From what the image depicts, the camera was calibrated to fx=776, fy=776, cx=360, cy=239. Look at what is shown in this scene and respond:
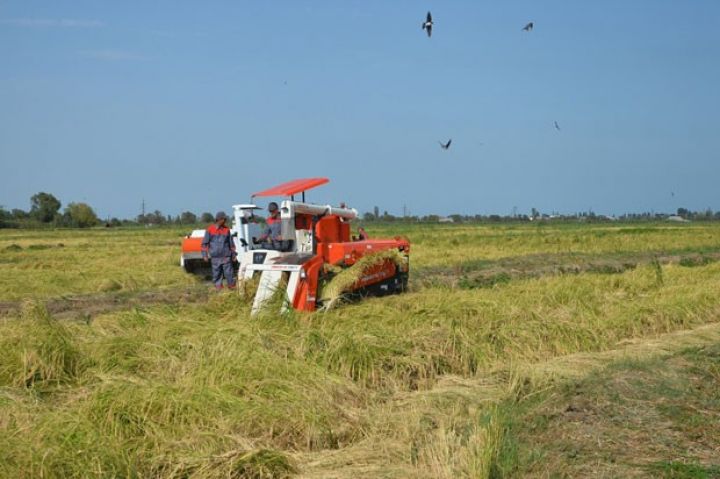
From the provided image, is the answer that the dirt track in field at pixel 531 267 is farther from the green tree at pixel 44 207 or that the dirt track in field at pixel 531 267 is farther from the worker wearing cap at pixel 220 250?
the green tree at pixel 44 207

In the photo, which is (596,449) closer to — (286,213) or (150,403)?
(150,403)

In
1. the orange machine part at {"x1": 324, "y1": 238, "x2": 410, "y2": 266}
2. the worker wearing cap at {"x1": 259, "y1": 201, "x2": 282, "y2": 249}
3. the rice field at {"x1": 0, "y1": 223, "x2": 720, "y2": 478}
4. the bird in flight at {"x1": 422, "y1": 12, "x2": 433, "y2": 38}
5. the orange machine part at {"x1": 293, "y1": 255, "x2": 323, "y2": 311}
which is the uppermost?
the bird in flight at {"x1": 422, "y1": 12, "x2": 433, "y2": 38}

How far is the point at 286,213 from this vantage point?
10.9m

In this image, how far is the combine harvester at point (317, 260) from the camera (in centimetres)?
1034

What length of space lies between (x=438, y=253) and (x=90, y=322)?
1820cm

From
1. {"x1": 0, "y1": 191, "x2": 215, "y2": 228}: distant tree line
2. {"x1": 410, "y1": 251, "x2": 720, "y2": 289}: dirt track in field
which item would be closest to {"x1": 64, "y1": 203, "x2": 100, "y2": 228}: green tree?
{"x1": 0, "y1": 191, "x2": 215, "y2": 228}: distant tree line

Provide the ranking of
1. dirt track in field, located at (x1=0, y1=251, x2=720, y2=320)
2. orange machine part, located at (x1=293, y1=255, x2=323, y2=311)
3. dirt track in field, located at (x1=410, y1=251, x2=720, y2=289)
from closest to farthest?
orange machine part, located at (x1=293, y1=255, x2=323, y2=311) → dirt track in field, located at (x1=0, y1=251, x2=720, y2=320) → dirt track in field, located at (x1=410, y1=251, x2=720, y2=289)

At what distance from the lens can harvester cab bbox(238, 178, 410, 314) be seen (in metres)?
10.3

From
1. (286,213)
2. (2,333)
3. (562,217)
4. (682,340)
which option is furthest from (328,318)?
(562,217)

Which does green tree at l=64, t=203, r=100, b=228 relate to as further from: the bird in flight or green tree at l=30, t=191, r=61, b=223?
the bird in flight

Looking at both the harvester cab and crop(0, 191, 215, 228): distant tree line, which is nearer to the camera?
the harvester cab

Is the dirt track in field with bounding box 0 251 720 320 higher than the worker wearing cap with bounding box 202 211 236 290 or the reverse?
the reverse

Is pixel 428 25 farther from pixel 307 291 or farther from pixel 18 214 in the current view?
pixel 18 214

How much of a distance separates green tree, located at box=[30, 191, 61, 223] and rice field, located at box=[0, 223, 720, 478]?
74.4 m
